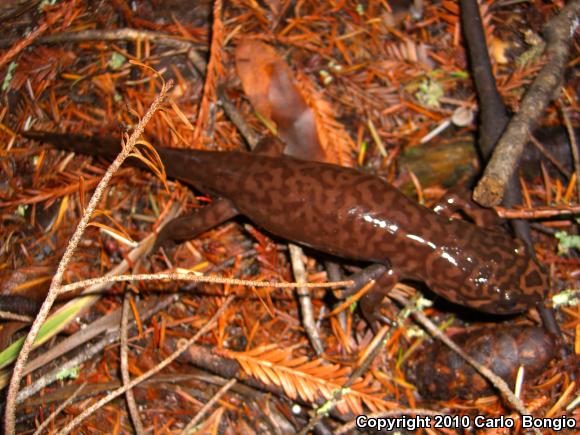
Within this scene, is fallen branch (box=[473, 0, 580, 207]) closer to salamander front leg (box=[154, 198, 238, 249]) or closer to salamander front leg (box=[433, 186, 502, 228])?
salamander front leg (box=[433, 186, 502, 228])

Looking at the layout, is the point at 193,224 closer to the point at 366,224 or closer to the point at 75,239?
the point at 366,224

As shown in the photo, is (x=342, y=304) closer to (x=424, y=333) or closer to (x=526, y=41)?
(x=424, y=333)

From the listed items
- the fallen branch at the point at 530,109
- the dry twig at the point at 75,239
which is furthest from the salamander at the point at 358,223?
the dry twig at the point at 75,239

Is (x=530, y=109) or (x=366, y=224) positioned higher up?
(x=530, y=109)

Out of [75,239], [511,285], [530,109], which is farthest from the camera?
[530,109]

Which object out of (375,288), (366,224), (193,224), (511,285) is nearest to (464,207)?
(511,285)

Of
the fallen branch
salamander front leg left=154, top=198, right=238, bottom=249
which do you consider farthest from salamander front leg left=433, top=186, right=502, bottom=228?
salamander front leg left=154, top=198, right=238, bottom=249

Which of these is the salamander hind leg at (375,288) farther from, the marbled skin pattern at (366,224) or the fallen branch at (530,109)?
the fallen branch at (530,109)
